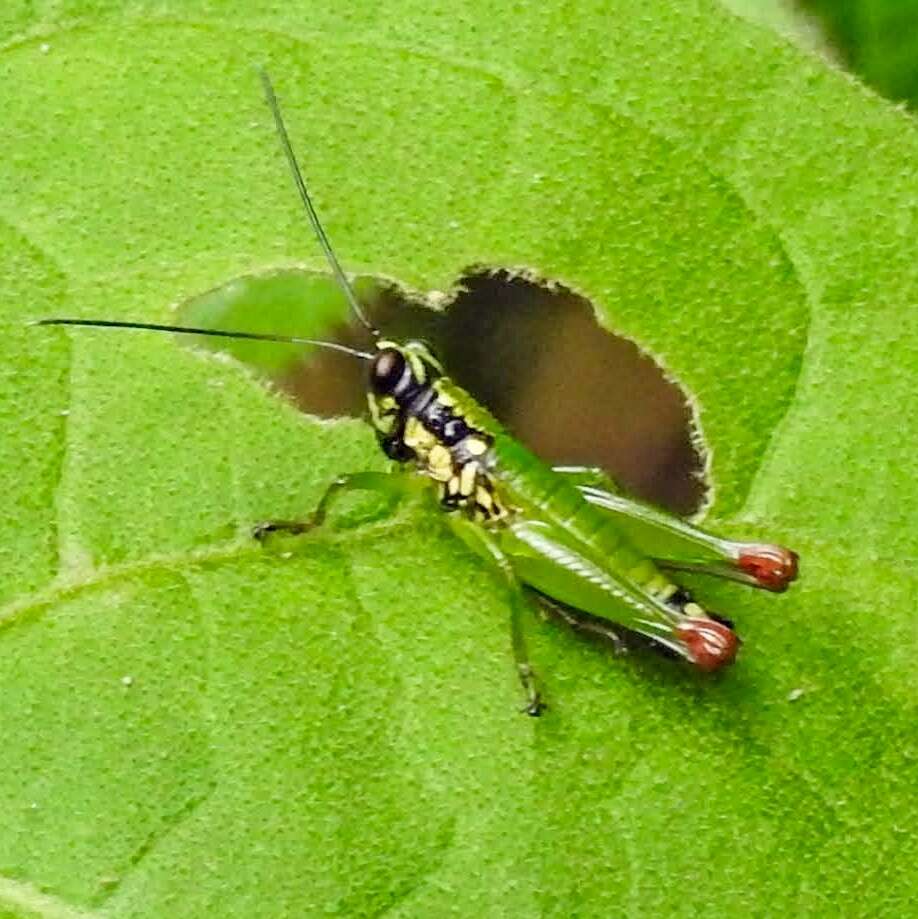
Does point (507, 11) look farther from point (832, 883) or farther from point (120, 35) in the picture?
point (832, 883)

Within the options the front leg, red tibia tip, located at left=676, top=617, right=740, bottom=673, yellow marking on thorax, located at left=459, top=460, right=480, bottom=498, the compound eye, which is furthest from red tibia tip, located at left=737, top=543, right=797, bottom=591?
the compound eye

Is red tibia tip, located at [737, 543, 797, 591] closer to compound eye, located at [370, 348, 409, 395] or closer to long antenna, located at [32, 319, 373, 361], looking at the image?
compound eye, located at [370, 348, 409, 395]

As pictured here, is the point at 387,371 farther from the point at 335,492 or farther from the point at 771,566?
the point at 771,566

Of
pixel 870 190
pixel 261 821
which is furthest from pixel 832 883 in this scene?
pixel 870 190

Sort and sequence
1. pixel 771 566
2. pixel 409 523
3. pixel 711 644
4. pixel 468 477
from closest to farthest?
1. pixel 771 566
2. pixel 711 644
3. pixel 409 523
4. pixel 468 477

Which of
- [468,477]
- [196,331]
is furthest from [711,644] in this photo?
[196,331]

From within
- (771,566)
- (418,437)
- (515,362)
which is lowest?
(418,437)
